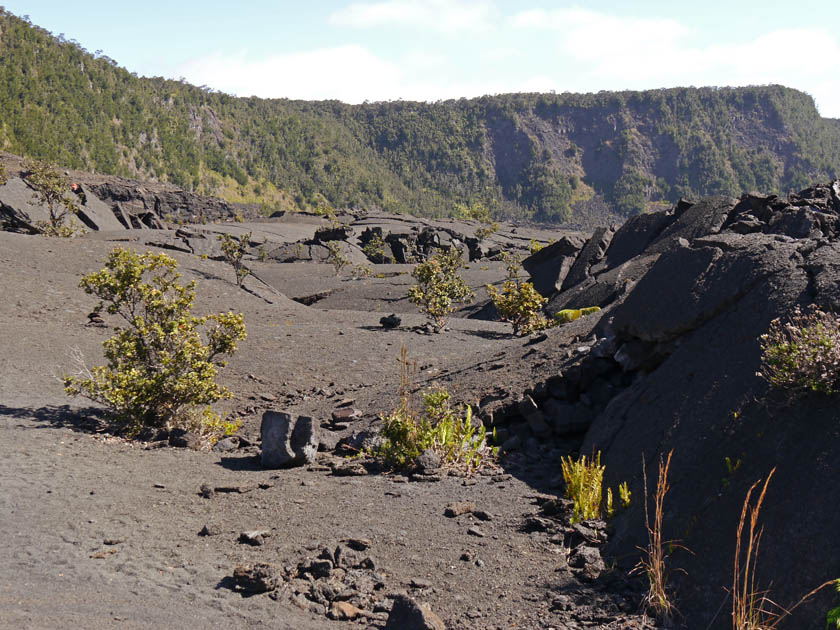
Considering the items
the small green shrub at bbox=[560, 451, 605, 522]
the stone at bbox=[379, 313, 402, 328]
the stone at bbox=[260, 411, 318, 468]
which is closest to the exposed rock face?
the small green shrub at bbox=[560, 451, 605, 522]

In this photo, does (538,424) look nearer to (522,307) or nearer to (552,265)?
(522,307)

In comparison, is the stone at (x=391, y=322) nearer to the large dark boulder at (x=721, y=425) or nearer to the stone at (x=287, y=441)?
the stone at (x=287, y=441)

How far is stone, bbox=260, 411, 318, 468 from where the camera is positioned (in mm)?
6875

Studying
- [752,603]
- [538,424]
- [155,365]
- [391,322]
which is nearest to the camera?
[752,603]

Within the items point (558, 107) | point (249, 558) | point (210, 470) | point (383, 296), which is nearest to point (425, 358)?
point (210, 470)

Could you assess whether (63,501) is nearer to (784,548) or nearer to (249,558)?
(249,558)

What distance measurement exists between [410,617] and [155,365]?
19.9 ft

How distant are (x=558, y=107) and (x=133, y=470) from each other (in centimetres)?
20198

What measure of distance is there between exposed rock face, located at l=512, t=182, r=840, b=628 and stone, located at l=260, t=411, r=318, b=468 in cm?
197

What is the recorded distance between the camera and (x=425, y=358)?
13.8 metres

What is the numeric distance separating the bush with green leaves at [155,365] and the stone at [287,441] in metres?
1.50

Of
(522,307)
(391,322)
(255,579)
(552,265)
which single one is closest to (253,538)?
(255,579)

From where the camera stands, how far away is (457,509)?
535cm

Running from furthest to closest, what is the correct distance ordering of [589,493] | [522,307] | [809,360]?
[522,307] → [589,493] → [809,360]
